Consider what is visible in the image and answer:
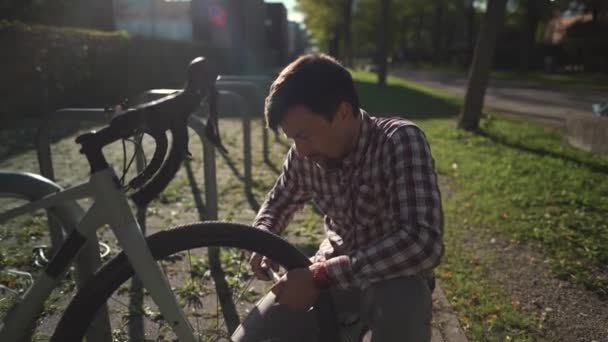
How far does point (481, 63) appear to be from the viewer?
863cm

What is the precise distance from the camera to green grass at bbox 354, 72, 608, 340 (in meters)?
3.04

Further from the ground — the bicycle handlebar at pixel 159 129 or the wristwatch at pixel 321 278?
the bicycle handlebar at pixel 159 129

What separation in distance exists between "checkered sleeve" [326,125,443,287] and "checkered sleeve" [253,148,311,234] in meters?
0.48

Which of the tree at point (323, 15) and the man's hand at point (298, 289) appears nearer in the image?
the man's hand at point (298, 289)

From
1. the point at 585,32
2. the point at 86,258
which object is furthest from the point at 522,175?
the point at 585,32

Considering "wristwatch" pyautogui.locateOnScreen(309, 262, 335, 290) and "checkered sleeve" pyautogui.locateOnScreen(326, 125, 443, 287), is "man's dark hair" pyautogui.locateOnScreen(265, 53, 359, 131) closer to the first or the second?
"checkered sleeve" pyautogui.locateOnScreen(326, 125, 443, 287)

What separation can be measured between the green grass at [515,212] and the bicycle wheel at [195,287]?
Result: 1.37 m

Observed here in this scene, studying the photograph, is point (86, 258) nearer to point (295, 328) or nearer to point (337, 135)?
point (295, 328)

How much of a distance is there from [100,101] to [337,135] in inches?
442

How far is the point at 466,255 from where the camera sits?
3809 mm

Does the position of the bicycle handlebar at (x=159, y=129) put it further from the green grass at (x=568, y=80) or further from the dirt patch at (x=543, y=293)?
the green grass at (x=568, y=80)

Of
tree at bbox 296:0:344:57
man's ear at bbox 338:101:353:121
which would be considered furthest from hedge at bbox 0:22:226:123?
tree at bbox 296:0:344:57

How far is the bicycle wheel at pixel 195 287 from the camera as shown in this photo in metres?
1.53

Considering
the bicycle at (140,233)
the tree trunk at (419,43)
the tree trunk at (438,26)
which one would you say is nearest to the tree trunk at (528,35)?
the tree trunk at (438,26)
